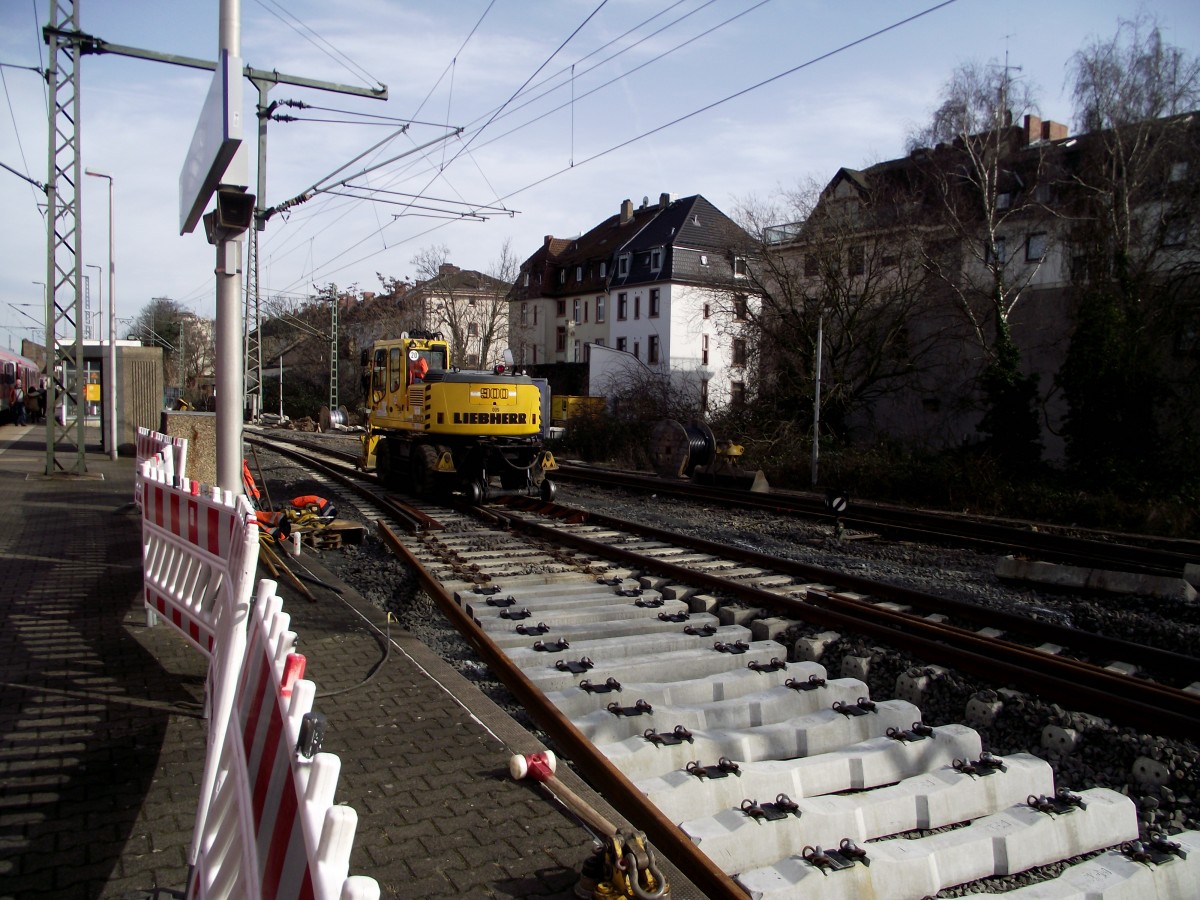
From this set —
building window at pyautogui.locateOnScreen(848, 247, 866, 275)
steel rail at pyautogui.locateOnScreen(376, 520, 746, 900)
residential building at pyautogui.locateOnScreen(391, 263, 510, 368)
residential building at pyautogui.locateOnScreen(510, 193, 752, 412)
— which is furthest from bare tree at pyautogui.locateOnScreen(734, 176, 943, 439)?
residential building at pyautogui.locateOnScreen(391, 263, 510, 368)

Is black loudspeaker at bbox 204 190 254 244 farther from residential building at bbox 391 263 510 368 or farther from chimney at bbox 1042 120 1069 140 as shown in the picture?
residential building at bbox 391 263 510 368

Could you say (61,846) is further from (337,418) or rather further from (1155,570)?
(337,418)

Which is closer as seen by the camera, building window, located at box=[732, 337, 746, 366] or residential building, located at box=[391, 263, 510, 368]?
building window, located at box=[732, 337, 746, 366]

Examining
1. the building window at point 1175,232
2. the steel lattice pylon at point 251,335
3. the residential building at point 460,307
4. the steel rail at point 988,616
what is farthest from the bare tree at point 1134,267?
the residential building at point 460,307

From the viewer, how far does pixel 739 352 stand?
2875cm

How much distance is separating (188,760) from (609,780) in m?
2.02

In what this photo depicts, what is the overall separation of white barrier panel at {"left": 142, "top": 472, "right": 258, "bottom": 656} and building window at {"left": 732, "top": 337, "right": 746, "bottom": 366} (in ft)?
76.6

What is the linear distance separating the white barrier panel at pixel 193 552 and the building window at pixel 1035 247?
26436 millimetres

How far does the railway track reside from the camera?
3299 mm

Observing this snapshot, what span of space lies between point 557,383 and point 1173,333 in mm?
36912

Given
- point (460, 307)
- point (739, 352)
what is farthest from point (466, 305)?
point (739, 352)

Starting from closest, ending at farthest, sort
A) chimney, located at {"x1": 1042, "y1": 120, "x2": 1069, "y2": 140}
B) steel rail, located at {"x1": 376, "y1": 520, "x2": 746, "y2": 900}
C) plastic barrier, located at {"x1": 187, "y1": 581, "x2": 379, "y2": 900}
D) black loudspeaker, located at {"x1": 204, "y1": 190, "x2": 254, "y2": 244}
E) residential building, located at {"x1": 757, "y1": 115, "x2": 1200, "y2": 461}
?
plastic barrier, located at {"x1": 187, "y1": 581, "x2": 379, "y2": 900} < steel rail, located at {"x1": 376, "y1": 520, "x2": 746, "y2": 900} < black loudspeaker, located at {"x1": 204, "y1": 190, "x2": 254, "y2": 244} < residential building, located at {"x1": 757, "y1": 115, "x2": 1200, "y2": 461} < chimney, located at {"x1": 1042, "y1": 120, "x2": 1069, "y2": 140}

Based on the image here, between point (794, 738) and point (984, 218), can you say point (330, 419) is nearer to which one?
point (984, 218)

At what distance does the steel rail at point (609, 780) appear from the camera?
2982 mm
